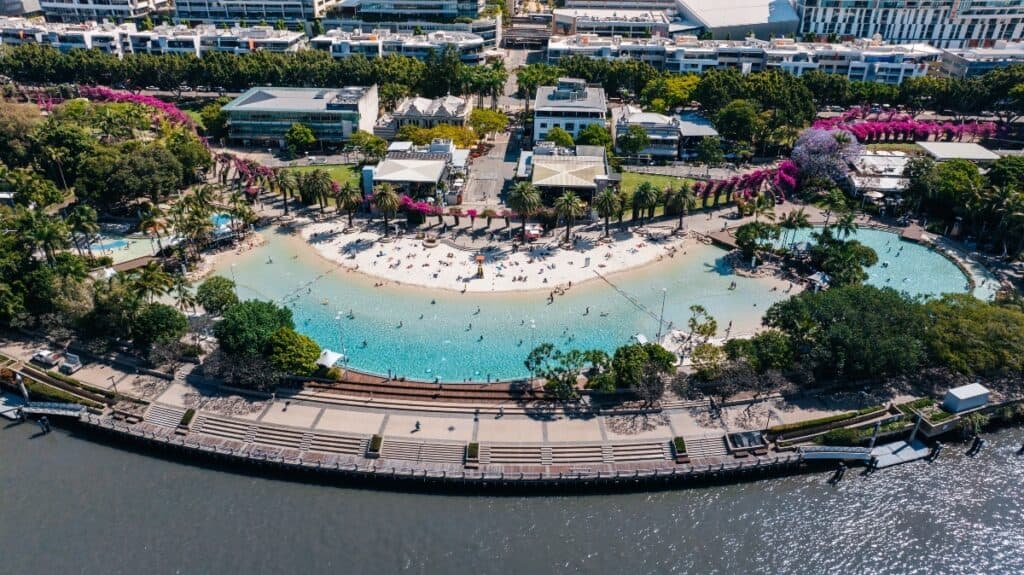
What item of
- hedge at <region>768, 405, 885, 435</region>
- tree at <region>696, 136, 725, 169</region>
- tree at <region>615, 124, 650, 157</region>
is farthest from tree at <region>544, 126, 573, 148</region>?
hedge at <region>768, 405, 885, 435</region>

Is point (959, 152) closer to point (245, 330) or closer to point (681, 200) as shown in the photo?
point (681, 200)

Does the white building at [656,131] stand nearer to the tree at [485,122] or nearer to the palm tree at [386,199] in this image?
the tree at [485,122]

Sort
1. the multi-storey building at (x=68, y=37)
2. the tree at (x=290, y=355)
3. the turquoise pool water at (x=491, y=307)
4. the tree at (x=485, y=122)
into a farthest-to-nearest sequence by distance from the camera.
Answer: the multi-storey building at (x=68, y=37), the tree at (x=485, y=122), the turquoise pool water at (x=491, y=307), the tree at (x=290, y=355)

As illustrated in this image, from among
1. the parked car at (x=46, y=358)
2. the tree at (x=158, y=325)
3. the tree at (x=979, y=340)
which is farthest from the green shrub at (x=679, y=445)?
the parked car at (x=46, y=358)

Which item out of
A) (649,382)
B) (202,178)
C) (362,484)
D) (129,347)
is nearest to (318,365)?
(362,484)

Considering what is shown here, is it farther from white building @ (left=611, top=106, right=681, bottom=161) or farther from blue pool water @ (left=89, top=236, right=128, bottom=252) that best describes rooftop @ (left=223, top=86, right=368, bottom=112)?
white building @ (left=611, top=106, right=681, bottom=161)

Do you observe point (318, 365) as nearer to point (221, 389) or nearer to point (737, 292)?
point (221, 389)

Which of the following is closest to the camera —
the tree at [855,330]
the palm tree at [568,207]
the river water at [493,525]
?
the river water at [493,525]
